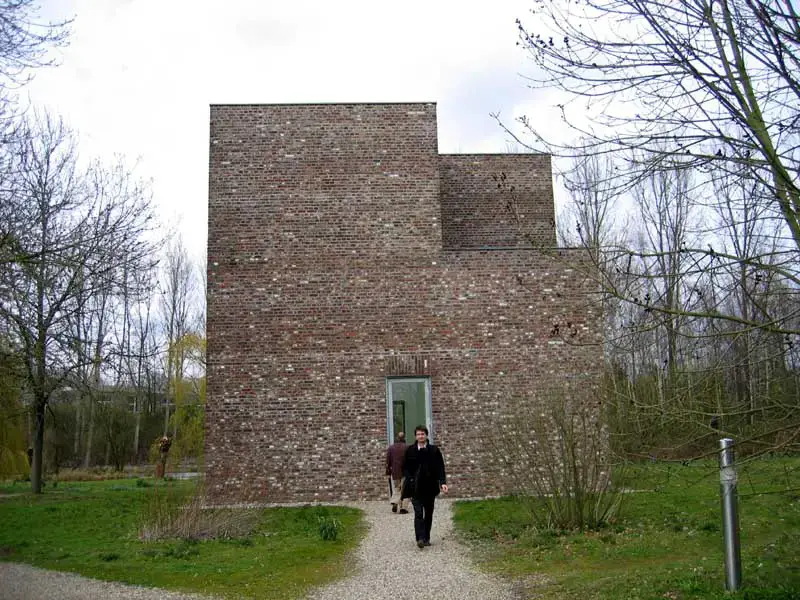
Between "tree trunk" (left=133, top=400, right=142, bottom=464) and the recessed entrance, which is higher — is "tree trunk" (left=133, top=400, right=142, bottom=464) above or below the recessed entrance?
below

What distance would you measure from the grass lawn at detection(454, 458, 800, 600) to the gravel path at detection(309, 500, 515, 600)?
338 millimetres

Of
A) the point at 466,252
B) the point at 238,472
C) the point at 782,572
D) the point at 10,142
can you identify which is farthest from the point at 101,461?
the point at 782,572

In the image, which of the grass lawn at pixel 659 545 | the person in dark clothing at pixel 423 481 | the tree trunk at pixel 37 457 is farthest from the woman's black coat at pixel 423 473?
the tree trunk at pixel 37 457

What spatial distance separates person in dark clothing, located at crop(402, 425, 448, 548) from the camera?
10453mm

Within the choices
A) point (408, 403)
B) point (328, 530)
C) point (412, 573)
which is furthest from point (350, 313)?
point (412, 573)

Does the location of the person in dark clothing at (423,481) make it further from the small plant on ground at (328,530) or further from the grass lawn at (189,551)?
the small plant on ground at (328,530)

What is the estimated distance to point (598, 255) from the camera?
6.12m

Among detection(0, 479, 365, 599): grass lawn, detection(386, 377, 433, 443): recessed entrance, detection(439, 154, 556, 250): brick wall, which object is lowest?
detection(0, 479, 365, 599): grass lawn

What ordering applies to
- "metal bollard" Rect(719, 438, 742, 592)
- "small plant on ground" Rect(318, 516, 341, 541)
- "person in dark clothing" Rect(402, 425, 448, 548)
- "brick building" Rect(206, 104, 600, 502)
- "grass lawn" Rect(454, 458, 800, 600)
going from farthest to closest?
1. "brick building" Rect(206, 104, 600, 502)
2. "small plant on ground" Rect(318, 516, 341, 541)
3. "person in dark clothing" Rect(402, 425, 448, 548)
4. "grass lawn" Rect(454, 458, 800, 600)
5. "metal bollard" Rect(719, 438, 742, 592)

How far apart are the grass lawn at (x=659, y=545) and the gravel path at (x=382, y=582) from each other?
1.29 feet

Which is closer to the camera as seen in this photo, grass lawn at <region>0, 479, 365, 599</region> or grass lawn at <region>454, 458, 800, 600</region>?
grass lawn at <region>454, 458, 800, 600</region>

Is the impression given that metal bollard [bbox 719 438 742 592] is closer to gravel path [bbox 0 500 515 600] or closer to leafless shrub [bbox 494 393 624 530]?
gravel path [bbox 0 500 515 600]

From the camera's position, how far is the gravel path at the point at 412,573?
25.3ft

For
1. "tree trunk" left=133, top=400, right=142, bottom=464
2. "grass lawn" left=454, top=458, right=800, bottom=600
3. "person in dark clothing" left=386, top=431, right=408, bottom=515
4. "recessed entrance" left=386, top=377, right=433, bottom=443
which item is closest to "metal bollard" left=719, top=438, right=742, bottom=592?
"grass lawn" left=454, top=458, right=800, bottom=600
